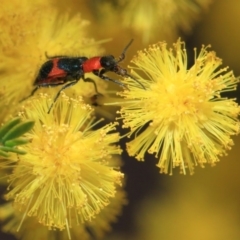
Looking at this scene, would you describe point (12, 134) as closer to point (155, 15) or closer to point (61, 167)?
point (61, 167)

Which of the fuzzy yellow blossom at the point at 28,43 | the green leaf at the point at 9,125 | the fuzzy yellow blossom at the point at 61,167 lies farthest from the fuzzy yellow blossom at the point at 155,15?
the green leaf at the point at 9,125

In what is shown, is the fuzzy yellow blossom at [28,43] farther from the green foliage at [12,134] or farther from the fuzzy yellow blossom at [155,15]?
the green foliage at [12,134]

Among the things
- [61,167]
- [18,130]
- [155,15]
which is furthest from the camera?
[155,15]

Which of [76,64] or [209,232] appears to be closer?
[76,64]

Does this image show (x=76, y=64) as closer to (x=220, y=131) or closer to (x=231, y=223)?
(x=220, y=131)

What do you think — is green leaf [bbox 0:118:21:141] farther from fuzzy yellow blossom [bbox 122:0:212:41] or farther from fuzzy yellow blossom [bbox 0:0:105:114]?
fuzzy yellow blossom [bbox 122:0:212:41]

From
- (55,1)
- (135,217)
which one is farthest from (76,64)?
(135,217)

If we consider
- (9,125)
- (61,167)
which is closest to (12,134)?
(9,125)
